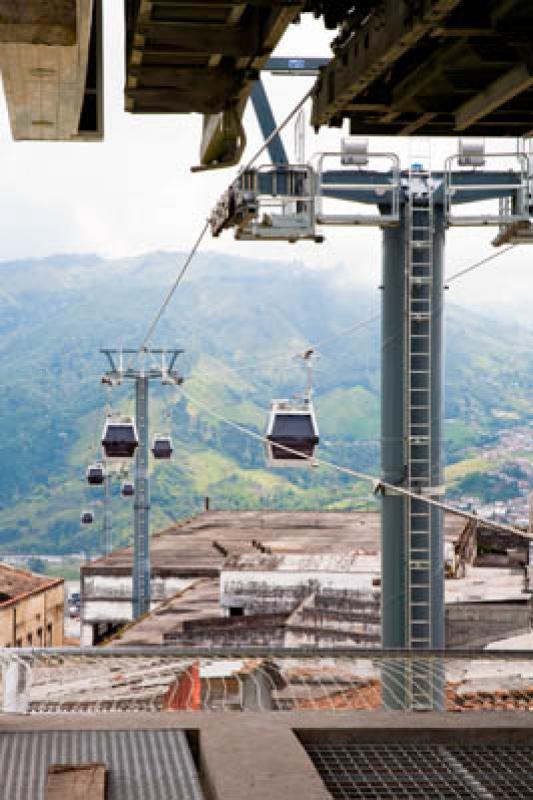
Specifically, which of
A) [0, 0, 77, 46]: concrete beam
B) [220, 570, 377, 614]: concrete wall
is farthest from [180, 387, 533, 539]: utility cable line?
[220, 570, 377, 614]: concrete wall

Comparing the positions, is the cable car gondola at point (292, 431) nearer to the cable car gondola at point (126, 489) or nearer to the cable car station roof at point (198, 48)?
the cable car station roof at point (198, 48)

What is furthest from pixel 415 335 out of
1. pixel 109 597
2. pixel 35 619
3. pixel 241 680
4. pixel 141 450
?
pixel 35 619

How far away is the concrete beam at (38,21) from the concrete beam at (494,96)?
2728 mm

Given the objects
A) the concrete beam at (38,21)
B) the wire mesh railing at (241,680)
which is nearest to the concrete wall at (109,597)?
the wire mesh railing at (241,680)

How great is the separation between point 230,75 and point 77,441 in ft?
420

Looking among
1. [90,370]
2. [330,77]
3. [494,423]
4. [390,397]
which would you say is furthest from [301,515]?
[90,370]

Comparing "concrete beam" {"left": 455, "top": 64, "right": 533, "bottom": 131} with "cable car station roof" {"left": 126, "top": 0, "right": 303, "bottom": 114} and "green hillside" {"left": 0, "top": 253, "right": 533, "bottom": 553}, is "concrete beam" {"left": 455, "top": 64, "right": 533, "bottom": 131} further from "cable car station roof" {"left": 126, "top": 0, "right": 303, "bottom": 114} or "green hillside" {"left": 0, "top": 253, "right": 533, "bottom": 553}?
"green hillside" {"left": 0, "top": 253, "right": 533, "bottom": 553}

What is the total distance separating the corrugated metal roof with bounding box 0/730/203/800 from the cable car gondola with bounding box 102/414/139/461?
17.6m

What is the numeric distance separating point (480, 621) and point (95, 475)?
13.6 meters

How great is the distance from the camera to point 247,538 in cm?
3422

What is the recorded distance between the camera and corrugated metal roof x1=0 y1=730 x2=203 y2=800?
4.13 m

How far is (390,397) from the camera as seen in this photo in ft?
48.7

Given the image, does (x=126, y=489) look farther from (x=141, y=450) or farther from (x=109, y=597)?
(x=141, y=450)

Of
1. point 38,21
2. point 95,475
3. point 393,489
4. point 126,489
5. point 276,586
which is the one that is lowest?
point 276,586
